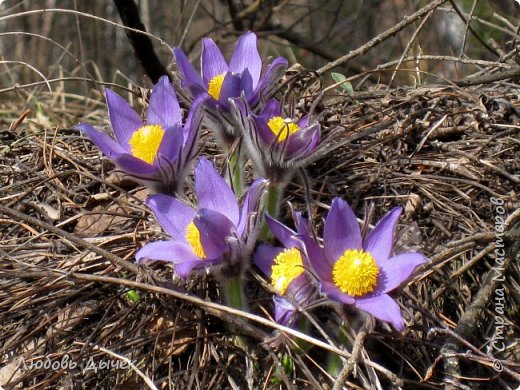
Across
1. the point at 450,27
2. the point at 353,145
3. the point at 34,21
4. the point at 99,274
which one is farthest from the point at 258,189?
the point at 34,21

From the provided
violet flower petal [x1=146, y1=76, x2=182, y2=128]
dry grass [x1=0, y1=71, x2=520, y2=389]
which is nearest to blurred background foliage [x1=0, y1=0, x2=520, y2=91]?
dry grass [x1=0, y1=71, x2=520, y2=389]

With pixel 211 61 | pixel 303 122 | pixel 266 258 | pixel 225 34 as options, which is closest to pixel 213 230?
pixel 266 258

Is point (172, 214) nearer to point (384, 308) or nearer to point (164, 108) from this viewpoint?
point (164, 108)

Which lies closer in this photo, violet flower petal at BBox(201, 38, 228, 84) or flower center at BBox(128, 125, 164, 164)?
flower center at BBox(128, 125, 164, 164)

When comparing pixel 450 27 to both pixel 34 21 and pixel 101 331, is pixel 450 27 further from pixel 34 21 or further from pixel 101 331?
pixel 101 331

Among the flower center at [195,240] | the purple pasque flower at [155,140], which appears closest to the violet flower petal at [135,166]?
the purple pasque flower at [155,140]

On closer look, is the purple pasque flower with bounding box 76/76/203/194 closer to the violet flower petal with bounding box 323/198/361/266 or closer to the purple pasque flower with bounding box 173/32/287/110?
the purple pasque flower with bounding box 173/32/287/110
